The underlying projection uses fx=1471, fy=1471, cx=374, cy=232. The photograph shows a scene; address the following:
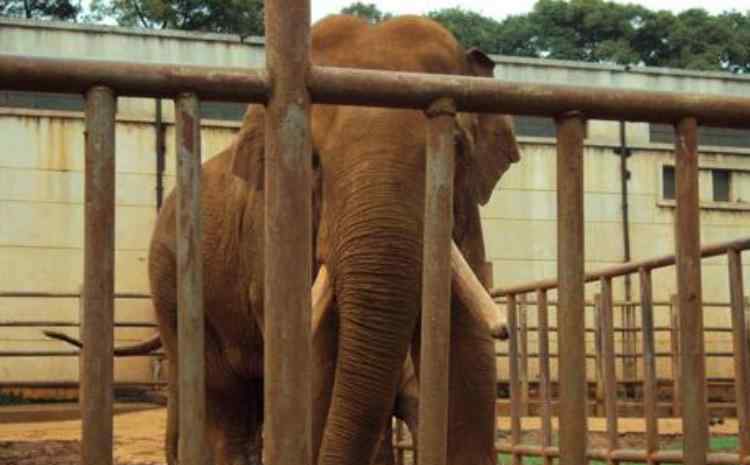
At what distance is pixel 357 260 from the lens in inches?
184

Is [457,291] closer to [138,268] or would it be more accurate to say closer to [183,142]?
[183,142]

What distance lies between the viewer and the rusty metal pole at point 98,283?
2473 millimetres

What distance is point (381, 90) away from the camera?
8.59 ft

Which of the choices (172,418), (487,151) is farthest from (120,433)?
(487,151)

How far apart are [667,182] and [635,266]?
16.9 metres

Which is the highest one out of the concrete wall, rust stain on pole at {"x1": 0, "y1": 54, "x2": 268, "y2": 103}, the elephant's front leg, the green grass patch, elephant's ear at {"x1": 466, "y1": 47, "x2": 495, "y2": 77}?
the concrete wall

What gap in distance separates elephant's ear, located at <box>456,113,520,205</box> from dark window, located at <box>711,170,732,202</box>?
17.5 metres

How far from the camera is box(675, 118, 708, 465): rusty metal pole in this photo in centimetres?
278

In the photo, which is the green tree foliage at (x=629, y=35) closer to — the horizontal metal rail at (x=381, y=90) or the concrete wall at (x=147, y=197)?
the concrete wall at (x=147, y=197)

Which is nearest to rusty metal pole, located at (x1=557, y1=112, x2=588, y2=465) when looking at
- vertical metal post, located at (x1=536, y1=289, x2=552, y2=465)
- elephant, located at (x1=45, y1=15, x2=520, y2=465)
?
elephant, located at (x1=45, y1=15, x2=520, y2=465)

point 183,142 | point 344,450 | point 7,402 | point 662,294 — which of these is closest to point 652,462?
point 344,450

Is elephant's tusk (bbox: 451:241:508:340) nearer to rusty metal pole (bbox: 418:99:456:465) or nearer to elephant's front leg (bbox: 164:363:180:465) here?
rusty metal pole (bbox: 418:99:456:465)

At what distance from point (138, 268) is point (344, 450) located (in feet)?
49.9

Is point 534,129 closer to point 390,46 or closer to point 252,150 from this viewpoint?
point 252,150
